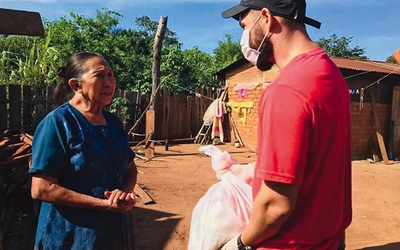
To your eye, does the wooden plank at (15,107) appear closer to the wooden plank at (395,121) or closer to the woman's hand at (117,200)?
the woman's hand at (117,200)

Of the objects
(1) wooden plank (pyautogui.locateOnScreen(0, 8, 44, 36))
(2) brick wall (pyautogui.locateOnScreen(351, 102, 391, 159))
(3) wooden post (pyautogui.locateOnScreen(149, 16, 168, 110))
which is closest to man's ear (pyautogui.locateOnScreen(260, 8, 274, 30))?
(1) wooden plank (pyautogui.locateOnScreen(0, 8, 44, 36))

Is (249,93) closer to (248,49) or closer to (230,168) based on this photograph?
(230,168)

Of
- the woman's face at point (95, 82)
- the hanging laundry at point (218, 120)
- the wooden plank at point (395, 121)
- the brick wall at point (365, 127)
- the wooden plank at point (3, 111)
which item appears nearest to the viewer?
the woman's face at point (95, 82)

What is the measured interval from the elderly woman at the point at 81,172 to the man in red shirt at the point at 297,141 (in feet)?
2.71

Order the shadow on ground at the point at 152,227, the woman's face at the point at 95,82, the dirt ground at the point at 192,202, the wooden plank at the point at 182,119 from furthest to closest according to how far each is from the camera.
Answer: the wooden plank at the point at 182,119 → the dirt ground at the point at 192,202 → the shadow on ground at the point at 152,227 → the woman's face at the point at 95,82

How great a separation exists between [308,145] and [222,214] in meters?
0.79

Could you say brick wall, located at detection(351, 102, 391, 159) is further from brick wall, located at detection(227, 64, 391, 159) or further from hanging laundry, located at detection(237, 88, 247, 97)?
hanging laundry, located at detection(237, 88, 247, 97)

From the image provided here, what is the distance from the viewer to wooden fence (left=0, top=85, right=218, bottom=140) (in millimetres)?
7207

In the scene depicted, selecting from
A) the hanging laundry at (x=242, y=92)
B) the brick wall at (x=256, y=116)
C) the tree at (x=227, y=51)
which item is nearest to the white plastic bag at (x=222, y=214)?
the brick wall at (x=256, y=116)

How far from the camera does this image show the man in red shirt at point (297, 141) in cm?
118

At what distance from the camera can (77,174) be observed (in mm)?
1851

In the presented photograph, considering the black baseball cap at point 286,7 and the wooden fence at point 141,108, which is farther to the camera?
the wooden fence at point 141,108

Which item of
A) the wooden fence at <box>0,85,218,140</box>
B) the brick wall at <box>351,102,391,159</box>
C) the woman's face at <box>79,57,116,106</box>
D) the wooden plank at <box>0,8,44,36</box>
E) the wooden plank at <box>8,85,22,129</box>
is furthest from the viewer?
the brick wall at <box>351,102,391,159</box>

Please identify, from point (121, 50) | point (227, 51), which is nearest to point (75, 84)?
point (121, 50)
